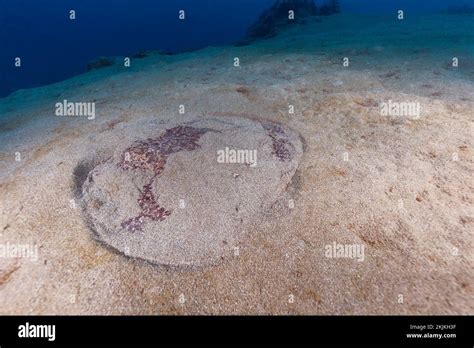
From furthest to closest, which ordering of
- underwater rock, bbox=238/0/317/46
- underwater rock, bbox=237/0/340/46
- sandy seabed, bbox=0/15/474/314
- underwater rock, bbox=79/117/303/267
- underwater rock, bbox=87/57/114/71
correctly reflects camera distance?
1. underwater rock, bbox=238/0/317/46
2. underwater rock, bbox=237/0/340/46
3. underwater rock, bbox=87/57/114/71
4. underwater rock, bbox=79/117/303/267
5. sandy seabed, bbox=0/15/474/314

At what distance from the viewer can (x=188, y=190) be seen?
4.57 m

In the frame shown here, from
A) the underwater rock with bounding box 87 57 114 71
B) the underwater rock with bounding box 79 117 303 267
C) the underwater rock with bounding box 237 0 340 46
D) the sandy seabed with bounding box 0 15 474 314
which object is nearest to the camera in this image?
the sandy seabed with bounding box 0 15 474 314

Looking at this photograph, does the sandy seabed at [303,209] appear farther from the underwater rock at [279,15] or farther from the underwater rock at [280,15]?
the underwater rock at [279,15]

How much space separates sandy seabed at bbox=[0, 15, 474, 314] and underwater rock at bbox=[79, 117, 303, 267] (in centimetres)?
17

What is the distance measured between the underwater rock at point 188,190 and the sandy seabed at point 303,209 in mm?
169

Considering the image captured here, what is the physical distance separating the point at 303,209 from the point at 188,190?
1.77m

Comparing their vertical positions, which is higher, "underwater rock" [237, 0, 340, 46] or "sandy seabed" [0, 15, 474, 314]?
"underwater rock" [237, 0, 340, 46]

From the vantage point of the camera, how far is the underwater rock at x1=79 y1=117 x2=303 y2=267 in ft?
12.9

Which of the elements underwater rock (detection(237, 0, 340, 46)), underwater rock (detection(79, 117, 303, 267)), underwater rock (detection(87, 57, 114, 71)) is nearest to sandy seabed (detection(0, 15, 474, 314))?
underwater rock (detection(79, 117, 303, 267))

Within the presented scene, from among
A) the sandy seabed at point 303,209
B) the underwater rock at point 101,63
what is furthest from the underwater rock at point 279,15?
the sandy seabed at point 303,209

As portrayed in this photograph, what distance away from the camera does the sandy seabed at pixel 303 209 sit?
3.29 metres

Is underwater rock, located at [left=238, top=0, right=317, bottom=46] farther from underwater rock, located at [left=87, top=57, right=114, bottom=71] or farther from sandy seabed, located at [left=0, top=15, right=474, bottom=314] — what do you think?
sandy seabed, located at [left=0, top=15, right=474, bottom=314]
